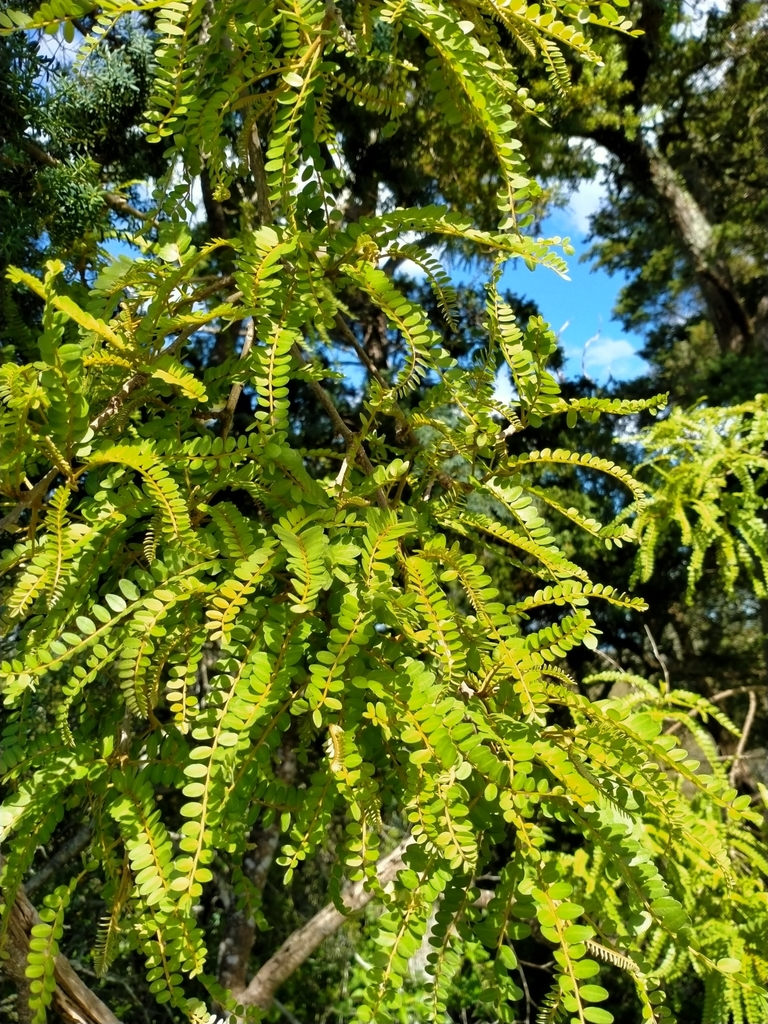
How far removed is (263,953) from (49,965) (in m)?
2.38

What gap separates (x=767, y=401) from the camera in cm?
176

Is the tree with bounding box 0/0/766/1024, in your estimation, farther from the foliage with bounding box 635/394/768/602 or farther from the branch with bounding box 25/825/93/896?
the foliage with bounding box 635/394/768/602

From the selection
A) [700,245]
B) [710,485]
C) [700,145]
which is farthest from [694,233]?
[710,485]

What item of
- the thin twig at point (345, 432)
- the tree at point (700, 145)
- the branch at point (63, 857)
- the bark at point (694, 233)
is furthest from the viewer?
the bark at point (694, 233)

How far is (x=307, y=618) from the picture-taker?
0.54 metres

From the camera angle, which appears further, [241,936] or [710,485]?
[241,936]

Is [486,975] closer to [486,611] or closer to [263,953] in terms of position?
[486,611]

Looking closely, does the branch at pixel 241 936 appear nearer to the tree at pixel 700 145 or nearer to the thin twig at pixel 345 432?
the thin twig at pixel 345 432

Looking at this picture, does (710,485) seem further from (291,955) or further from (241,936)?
(241,936)

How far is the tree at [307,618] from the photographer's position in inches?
18.6

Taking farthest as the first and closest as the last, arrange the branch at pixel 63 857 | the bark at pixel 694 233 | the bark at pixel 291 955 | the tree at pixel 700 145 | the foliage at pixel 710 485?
the bark at pixel 694 233 < the tree at pixel 700 145 < the bark at pixel 291 955 < the foliage at pixel 710 485 < the branch at pixel 63 857

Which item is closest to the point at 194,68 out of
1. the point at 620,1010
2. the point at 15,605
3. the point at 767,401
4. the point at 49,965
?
the point at 15,605

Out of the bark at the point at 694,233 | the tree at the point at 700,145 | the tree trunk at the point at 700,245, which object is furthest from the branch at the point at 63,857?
the tree trunk at the point at 700,245

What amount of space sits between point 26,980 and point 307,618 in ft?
1.50
